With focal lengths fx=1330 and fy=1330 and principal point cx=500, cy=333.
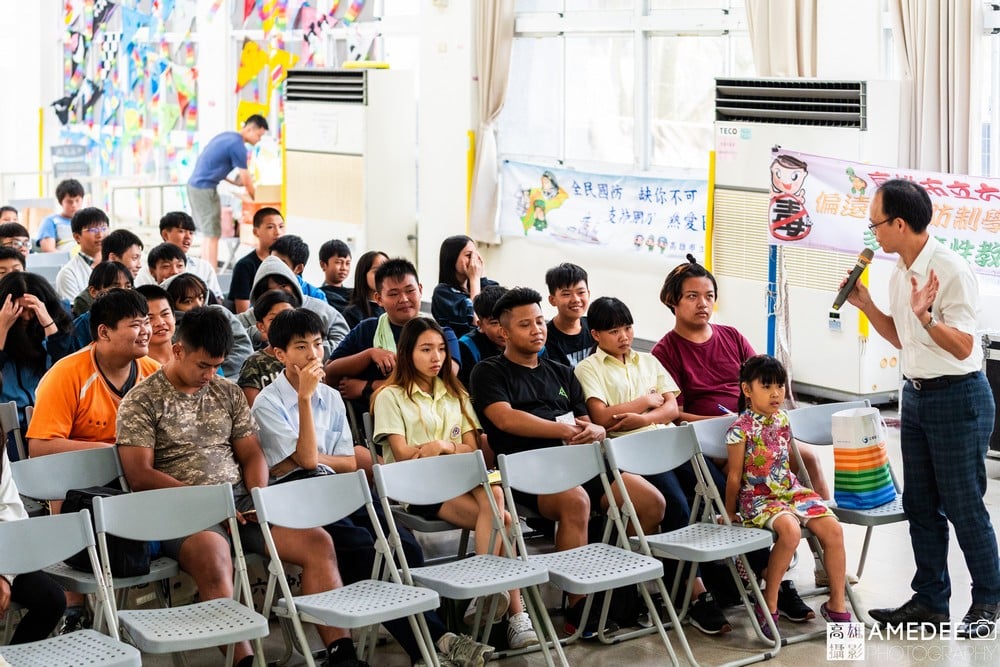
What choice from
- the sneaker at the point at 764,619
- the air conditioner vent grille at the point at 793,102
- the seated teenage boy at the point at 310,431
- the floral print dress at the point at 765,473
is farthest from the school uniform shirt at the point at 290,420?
the air conditioner vent grille at the point at 793,102

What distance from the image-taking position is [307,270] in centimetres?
1132

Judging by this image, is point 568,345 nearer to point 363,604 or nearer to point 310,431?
point 310,431

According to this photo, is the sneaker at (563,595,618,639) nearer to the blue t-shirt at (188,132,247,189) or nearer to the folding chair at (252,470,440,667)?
the folding chair at (252,470,440,667)

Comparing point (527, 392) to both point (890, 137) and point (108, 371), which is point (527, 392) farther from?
point (890, 137)

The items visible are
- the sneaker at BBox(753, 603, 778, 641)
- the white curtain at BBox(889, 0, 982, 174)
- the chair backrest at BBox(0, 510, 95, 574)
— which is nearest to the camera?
the chair backrest at BBox(0, 510, 95, 574)

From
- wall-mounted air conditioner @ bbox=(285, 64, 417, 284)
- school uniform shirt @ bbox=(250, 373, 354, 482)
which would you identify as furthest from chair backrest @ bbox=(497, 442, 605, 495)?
wall-mounted air conditioner @ bbox=(285, 64, 417, 284)

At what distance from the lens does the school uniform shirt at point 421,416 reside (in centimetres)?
454

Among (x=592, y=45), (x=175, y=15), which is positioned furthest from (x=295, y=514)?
(x=175, y=15)

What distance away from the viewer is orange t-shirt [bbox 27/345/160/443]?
172 inches

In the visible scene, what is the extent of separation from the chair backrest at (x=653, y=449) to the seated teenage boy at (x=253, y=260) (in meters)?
3.02

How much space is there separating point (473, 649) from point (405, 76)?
293 inches

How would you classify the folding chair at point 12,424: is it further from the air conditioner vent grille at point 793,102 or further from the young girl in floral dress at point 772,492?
the air conditioner vent grille at point 793,102

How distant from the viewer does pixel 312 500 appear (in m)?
3.97

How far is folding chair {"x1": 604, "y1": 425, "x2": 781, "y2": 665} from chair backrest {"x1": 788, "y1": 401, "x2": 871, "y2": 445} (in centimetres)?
45
